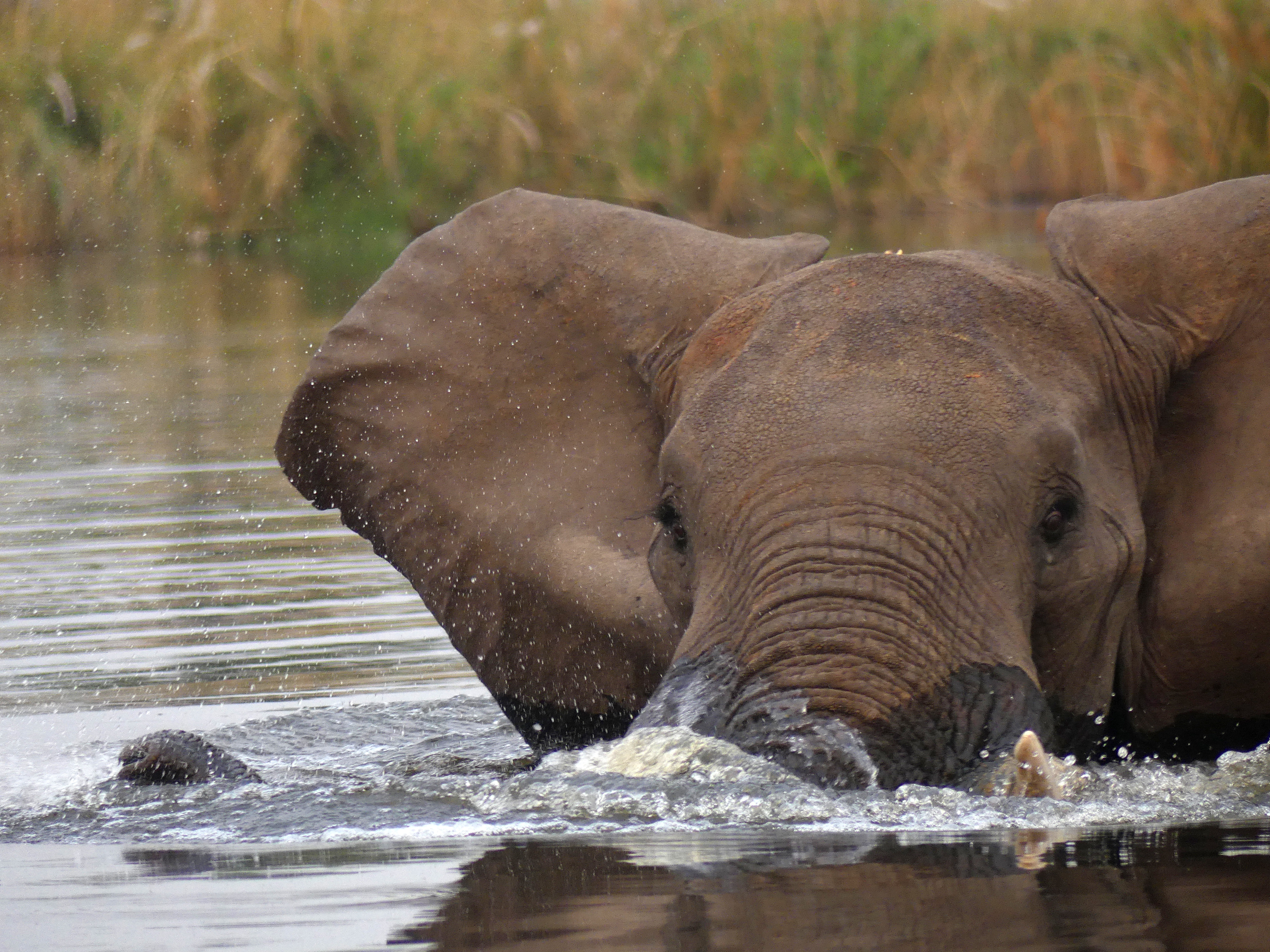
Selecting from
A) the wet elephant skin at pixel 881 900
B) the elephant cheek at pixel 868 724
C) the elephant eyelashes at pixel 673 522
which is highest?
A: the elephant eyelashes at pixel 673 522

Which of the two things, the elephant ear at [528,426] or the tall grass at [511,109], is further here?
the tall grass at [511,109]

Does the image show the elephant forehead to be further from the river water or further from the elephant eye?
the river water

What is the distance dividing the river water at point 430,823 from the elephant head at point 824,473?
18 centimetres

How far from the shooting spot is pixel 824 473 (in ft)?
16.3

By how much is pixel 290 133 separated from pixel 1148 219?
20.3 m

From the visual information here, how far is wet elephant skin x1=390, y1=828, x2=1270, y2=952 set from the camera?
369 cm

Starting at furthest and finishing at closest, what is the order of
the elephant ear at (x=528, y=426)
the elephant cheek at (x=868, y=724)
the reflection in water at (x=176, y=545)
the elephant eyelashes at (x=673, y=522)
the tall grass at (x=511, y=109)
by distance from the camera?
the tall grass at (x=511, y=109) < the reflection in water at (x=176, y=545) < the elephant ear at (x=528, y=426) < the elephant eyelashes at (x=673, y=522) < the elephant cheek at (x=868, y=724)

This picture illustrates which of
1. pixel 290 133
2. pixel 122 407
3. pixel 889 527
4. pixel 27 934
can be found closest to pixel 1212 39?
pixel 122 407

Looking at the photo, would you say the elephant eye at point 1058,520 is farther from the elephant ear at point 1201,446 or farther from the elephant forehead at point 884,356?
the elephant ear at point 1201,446

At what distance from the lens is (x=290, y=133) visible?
25375mm

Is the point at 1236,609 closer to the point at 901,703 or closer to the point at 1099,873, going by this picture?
the point at 901,703

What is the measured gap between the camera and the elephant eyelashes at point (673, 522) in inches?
211

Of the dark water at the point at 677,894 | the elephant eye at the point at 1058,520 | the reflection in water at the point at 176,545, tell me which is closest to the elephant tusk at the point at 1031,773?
the dark water at the point at 677,894

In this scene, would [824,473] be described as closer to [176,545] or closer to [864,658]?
[864,658]
